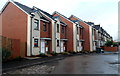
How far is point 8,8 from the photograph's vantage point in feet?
69.1

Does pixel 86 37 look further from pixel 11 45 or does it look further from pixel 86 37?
pixel 11 45

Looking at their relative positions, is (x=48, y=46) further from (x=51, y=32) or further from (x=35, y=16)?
(x=35, y=16)

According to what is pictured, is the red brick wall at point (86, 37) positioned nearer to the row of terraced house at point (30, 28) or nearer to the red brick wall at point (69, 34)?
the red brick wall at point (69, 34)

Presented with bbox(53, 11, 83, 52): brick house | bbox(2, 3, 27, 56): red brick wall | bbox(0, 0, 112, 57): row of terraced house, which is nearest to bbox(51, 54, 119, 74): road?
bbox(0, 0, 112, 57): row of terraced house

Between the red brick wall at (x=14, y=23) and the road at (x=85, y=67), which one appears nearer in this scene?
the road at (x=85, y=67)

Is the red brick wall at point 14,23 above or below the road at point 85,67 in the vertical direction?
above

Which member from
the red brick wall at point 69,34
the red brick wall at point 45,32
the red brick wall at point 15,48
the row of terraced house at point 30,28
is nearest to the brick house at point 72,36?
the red brick wall at point 69,34

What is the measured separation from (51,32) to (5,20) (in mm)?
7935

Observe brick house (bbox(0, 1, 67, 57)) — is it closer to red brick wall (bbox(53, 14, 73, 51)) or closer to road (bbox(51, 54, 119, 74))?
red brick wall (bbox(53, 14, 73, 51))

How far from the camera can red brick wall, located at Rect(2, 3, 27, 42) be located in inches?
746

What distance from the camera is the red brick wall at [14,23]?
1894 cm

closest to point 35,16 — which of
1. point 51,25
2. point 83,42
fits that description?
point 51,25

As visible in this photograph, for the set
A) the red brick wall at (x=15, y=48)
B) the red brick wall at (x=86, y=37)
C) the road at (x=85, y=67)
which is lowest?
the road at (x=85, y=67)

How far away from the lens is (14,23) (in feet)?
65.6
